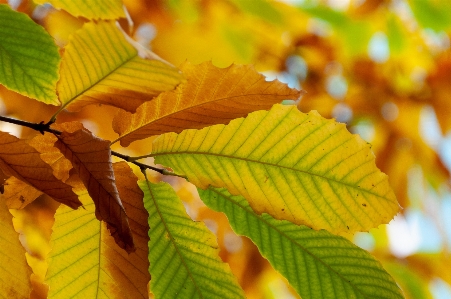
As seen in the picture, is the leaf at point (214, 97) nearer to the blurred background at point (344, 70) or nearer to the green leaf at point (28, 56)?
the green leaf at point (28, 56)

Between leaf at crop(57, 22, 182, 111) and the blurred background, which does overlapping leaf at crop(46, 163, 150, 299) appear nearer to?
leaf at crop(57, 22, 182, 111)

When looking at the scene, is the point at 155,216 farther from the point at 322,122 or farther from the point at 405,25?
the point at 405,25

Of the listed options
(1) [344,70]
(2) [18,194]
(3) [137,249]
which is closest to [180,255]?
(3) [137,249]

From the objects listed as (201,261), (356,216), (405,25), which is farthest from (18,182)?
(405,25)

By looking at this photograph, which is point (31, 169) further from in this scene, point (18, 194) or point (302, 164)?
point (302, 164)

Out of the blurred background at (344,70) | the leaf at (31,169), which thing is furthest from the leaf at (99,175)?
the blurred background at (344,70)

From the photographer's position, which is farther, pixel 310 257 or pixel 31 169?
pixel 310 257
